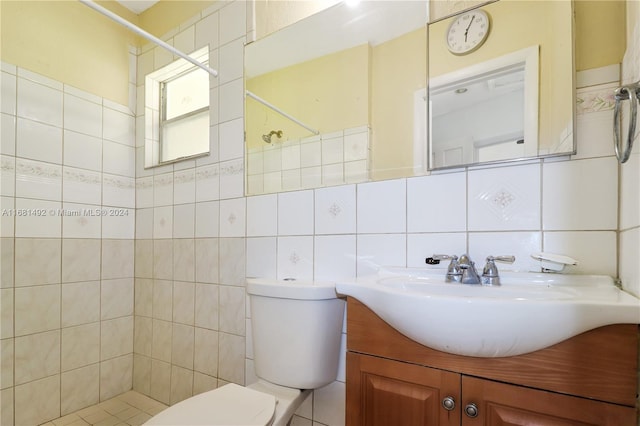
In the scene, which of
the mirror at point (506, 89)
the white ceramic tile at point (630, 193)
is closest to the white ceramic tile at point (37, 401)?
the mirror at point (506, 89)

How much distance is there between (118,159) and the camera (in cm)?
200

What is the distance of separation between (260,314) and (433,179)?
819mm

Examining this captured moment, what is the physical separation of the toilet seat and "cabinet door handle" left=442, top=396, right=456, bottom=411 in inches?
19.4

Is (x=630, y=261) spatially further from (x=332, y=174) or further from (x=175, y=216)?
(x=175, y=216)

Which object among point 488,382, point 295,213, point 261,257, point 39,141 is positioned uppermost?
point 39,141

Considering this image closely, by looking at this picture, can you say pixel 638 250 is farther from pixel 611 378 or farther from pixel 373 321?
pixel 373 321

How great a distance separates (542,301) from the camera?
62 centimetres

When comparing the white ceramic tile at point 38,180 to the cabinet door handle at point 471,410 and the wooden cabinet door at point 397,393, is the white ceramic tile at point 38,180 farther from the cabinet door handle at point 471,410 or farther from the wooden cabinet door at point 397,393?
the cabinet door handle at point 471,410

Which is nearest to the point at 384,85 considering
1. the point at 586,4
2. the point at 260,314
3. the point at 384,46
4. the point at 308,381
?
the point at 384,46

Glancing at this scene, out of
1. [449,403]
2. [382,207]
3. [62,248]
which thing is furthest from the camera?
[62,248]

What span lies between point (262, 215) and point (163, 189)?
0.80 metres

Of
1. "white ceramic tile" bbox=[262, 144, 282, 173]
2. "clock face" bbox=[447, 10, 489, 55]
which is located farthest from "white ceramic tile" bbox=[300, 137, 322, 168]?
"clock face" bbox=[447, 10, 489, 55]

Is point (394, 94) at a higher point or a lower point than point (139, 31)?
lower

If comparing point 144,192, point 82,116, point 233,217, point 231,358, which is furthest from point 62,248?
point 231,358
